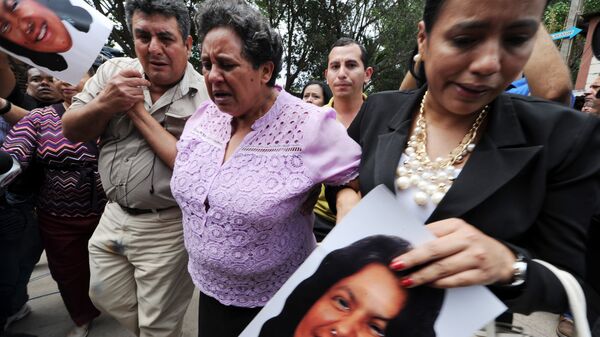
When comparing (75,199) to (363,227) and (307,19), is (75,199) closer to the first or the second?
(363,227)

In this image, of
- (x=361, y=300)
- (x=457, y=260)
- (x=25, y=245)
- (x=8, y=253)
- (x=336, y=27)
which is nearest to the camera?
(x=457, y=260)

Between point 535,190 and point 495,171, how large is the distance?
0.09 metres

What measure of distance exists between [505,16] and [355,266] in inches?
24.1

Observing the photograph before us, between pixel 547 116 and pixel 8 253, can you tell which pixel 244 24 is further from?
pixel 8 253

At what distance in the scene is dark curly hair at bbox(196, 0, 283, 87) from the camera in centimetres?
125

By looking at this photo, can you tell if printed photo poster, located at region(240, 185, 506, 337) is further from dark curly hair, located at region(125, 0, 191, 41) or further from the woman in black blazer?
dark curly hair, located at region(125, 0, 191, 41)

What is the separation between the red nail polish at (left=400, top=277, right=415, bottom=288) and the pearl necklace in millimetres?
228

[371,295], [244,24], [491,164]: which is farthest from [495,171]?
[244,24]

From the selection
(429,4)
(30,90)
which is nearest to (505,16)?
(429,4)

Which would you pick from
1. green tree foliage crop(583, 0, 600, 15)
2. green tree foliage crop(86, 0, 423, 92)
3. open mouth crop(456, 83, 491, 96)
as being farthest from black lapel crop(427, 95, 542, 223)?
green tree foliage crop(583, 0, 600, 15)

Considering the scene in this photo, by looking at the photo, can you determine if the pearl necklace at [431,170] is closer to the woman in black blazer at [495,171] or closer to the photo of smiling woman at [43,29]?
the woman in black blazer at [495,171]

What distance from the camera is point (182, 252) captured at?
195cm

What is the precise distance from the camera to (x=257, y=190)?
1.26 metres

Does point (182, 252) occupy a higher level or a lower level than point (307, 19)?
lower
